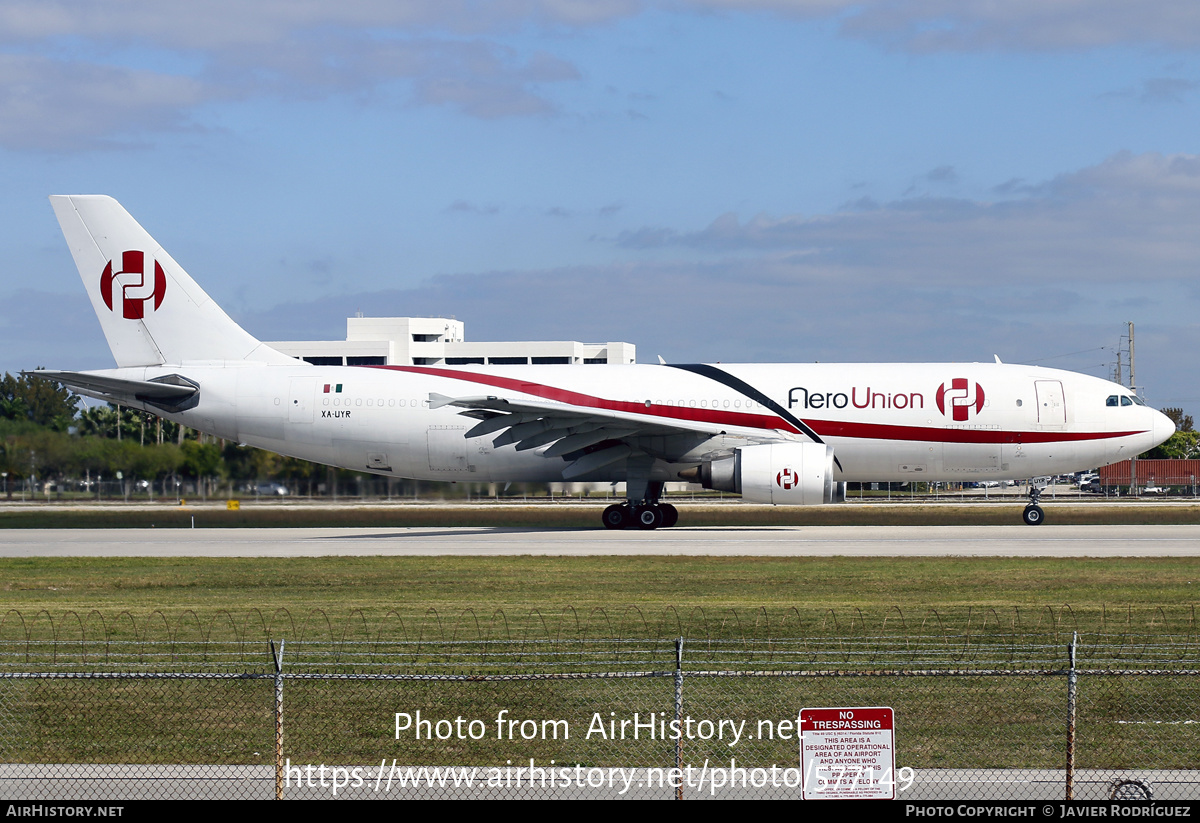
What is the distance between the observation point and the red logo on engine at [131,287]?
3825cm

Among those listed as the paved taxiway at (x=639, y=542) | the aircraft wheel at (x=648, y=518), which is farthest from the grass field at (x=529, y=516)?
the paved taxiway at (x=639, y=542)

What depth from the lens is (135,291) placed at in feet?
125

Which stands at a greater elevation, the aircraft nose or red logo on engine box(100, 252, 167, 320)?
red logo on engine box(100, 252, 167, 320)

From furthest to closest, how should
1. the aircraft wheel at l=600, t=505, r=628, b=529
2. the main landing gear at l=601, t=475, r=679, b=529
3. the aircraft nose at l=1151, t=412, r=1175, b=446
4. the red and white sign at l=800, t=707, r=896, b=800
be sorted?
the aircraft wheel at l=600, t=505, r=628, b=529
the main landing gear at l=601, t=475, r=679, b=529
the aircraft nose at l=1151, t=412, r=1175, b=446
the red and white sign at l=800, t=707, r=896, b=800

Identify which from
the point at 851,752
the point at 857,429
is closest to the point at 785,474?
the point at 857,429

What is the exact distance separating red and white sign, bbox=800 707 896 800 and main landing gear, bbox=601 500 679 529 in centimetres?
2921

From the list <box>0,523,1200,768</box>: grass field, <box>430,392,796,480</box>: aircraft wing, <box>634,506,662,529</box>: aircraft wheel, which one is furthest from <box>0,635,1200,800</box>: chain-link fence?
→ <box>634,506,662,529</box>: aircraft wheel

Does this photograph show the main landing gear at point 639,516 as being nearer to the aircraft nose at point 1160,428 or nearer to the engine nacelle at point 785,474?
the engine nacelle at point 785,474

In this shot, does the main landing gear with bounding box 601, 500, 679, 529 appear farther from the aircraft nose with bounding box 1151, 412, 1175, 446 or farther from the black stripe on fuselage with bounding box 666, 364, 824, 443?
the aircraft nose with bounding box 1151, 412, 1175, 446

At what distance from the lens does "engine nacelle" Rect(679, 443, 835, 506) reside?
33906 mm

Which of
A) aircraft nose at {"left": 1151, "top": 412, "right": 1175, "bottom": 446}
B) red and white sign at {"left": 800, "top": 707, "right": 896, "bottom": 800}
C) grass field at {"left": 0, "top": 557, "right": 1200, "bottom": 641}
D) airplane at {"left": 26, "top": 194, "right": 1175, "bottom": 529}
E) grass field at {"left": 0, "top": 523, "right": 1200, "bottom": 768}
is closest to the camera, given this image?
red and white sign at {"left": 800, "top": 707, "right": 896, "bottom": 800}

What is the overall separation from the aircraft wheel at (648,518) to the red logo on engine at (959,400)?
9.06 metres

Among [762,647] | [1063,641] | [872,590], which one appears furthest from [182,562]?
[1063,641]
